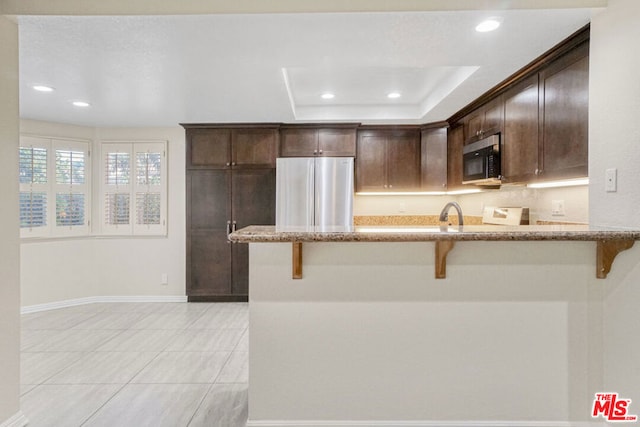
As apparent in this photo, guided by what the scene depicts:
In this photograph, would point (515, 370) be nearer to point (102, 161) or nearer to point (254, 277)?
point (254, 277)

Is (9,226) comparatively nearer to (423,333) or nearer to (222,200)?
(423,333)

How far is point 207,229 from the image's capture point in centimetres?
459

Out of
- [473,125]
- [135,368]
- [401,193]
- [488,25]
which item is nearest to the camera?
[488,25]

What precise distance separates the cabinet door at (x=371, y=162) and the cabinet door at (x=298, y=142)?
59 cm

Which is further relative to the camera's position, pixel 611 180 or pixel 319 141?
pixel 319 141

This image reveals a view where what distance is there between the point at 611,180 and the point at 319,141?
10.4 feet

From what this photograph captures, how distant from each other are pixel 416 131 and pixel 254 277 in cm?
338

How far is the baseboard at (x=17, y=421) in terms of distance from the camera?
1.93 meters

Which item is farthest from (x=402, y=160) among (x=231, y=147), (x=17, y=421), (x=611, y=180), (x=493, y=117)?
(x=17, y=421)

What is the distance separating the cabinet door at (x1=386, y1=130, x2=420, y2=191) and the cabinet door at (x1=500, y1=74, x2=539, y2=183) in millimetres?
1583

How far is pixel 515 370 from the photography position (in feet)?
6.19

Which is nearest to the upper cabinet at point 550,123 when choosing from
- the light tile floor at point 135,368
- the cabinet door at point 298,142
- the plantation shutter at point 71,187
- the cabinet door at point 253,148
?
the cabinet door at point 298,142

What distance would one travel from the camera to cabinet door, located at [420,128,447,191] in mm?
4312

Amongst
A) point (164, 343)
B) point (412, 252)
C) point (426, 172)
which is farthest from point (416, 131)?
point (164, 343)
